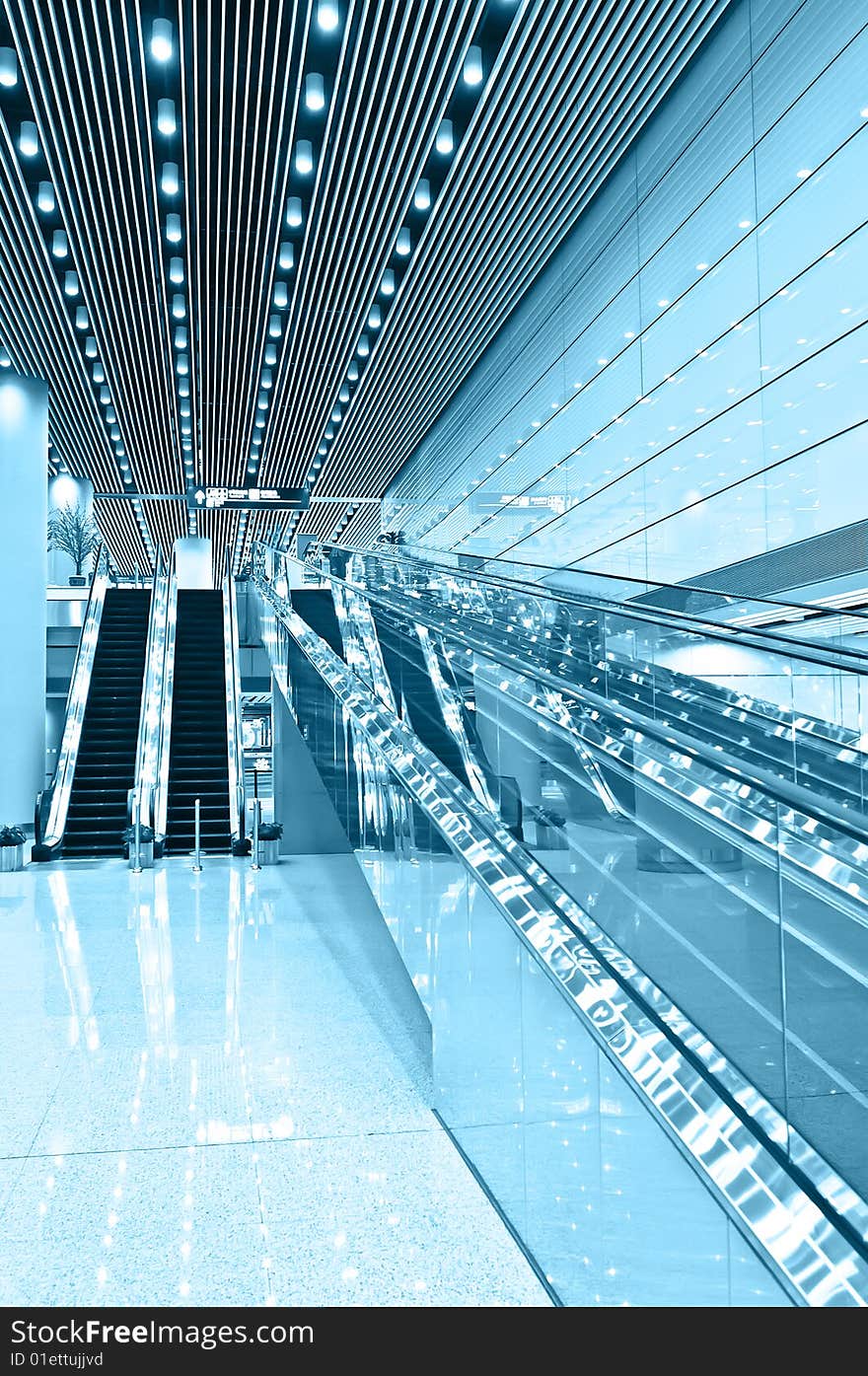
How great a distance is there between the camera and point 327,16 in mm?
8391

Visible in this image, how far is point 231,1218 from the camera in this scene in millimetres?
3363

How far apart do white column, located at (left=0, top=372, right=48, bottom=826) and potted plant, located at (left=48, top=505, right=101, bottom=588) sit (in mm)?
9139

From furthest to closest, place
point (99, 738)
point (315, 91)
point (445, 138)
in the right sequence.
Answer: point (99, 738) < point (445, 138) < point (315, 91)

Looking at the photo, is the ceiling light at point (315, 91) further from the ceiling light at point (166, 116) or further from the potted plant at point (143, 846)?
the potted plant at point (143, 846)

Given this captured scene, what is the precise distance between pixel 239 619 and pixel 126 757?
9352 millimetres

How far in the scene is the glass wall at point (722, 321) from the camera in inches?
320

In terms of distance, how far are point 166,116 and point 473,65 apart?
112 inches

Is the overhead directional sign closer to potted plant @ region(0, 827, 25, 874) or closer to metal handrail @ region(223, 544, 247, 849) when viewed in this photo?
metal handrail @ region(223, 544, 247, 849)

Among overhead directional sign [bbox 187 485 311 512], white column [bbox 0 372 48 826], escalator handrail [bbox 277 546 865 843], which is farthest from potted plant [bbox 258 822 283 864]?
overhead directional sign [bbox 187 485 311 512]

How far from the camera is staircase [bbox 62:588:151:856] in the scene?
12.9 m

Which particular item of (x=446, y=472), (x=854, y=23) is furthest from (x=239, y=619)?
(x=854, y=23)

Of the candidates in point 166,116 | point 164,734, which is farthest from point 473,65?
point 164,734

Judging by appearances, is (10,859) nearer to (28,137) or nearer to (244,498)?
(28,137)
